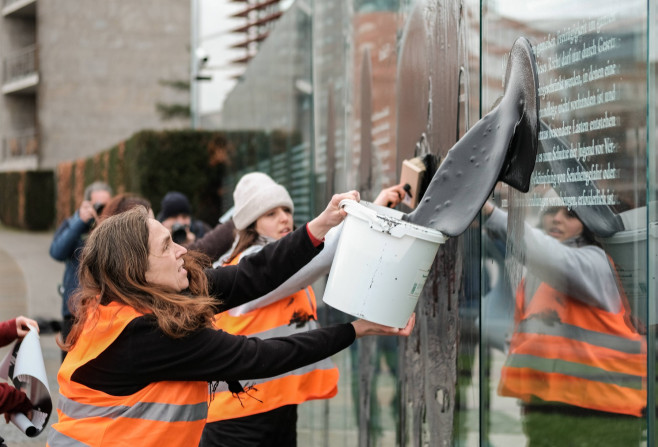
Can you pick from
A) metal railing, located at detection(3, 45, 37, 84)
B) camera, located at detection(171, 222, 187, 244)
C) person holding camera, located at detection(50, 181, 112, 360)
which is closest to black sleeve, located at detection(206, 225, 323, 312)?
camera, located at detection(171, 222, 187, 244)

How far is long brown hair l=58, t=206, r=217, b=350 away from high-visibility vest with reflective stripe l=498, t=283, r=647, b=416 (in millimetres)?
1027

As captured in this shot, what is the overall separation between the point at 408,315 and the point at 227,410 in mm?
1318

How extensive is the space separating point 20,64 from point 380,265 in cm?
3588

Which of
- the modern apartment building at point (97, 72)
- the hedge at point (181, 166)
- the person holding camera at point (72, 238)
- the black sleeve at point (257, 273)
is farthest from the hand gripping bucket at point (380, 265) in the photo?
the modern apartment building at point (97, 72)

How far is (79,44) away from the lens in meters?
33.1

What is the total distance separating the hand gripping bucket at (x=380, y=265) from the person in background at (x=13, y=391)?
120cm

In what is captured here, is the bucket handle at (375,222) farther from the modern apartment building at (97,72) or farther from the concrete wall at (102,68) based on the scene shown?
the concrete wall at (102,68)

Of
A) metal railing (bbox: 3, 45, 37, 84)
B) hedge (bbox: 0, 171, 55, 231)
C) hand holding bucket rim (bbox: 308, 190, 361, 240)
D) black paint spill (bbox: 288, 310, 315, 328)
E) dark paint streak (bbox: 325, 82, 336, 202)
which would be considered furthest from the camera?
metal railing (bbox: 3, 45, 37, 84)

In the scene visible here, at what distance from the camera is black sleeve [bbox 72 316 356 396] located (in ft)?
7.87

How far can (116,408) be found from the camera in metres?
2.44

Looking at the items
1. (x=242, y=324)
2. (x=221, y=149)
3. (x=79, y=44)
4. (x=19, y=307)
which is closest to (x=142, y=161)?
(x=221, y=149)

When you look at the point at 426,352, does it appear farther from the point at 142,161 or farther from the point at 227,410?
the point at 142,161

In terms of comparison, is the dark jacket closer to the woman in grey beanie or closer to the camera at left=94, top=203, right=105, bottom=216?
the camera at left=94, top=203, right=105, bottom=216

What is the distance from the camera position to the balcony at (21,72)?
1334 inches
